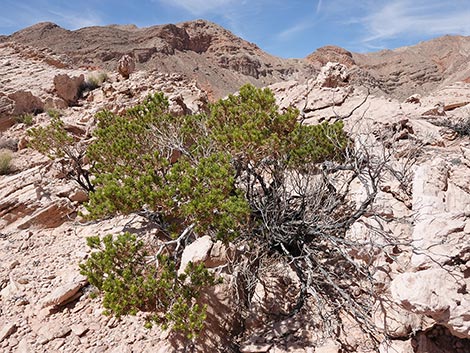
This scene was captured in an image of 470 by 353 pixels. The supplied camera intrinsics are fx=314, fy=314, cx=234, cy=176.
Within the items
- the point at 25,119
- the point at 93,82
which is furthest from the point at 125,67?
the point at 25,119

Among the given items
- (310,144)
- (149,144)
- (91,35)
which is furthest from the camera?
(91,35)

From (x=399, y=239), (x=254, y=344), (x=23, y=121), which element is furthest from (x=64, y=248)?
(x=23, y=121)

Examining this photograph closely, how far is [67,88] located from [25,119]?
10.4 feet

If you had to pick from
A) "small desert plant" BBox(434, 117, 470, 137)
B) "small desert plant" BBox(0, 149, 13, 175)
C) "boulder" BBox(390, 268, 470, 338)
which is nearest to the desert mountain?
"small desert plant" BBox(0, 149, 13, 175)

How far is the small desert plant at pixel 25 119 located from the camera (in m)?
13.4

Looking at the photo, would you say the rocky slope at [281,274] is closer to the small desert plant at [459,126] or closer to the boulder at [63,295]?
the boulder at [63,295]

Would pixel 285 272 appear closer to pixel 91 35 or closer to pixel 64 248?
pixel 64 248

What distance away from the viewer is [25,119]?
43.9 feet

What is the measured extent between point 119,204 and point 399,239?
13.4 feet

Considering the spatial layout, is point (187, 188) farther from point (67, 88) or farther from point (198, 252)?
point (67, 88)

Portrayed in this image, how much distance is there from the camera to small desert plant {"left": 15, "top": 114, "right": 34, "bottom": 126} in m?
13.4

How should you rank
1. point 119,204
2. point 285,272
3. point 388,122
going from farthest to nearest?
point 388,122, point 285,272, point 119,204

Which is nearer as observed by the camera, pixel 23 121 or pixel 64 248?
pixel 64 248

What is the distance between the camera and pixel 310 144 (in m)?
6.16
